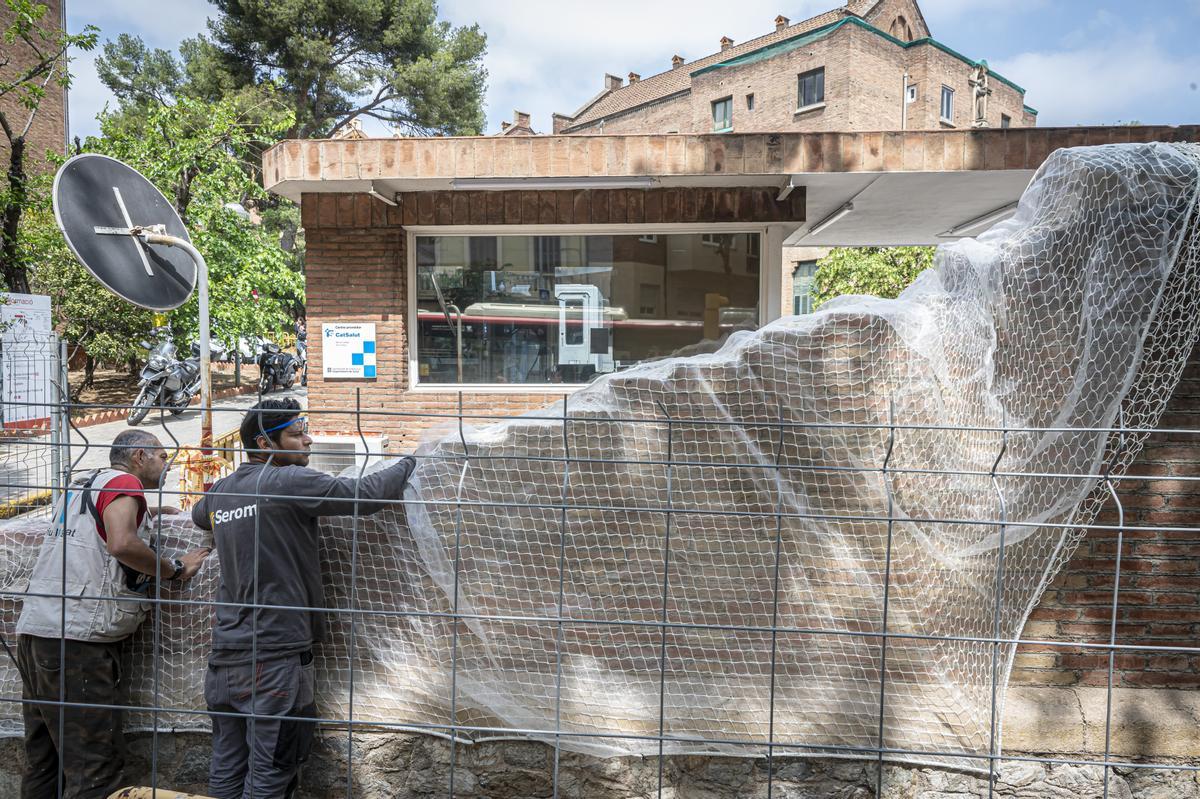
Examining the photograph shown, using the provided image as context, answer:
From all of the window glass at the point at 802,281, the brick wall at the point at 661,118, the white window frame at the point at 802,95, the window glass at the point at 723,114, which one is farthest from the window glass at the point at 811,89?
the window glass at the point at 802,281

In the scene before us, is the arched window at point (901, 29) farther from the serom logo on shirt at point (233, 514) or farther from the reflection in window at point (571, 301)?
the serom logo on shirt at point (233, 514)

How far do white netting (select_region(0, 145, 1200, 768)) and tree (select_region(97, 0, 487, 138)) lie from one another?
24856mm

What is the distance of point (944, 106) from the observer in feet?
112

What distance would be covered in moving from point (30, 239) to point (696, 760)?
38.5 ft

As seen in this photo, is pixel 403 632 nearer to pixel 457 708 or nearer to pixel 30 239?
pixel 457 708

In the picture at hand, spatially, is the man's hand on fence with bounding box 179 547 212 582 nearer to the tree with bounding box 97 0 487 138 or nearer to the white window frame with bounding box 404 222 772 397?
the white window frame with bounding box 404 222 772 397

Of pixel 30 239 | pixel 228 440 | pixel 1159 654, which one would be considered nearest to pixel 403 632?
pixel 1159 654

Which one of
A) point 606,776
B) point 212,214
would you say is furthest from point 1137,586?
point 212,214

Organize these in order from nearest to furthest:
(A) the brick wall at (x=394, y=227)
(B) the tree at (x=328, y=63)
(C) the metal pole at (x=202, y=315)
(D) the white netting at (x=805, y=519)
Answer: (D) the white netting at (x=805, y=519) → (C) the metal pole at (x=202, y=315) → (A) the brick wall at (x=394, y=227) → (B) the tree at (x=328, y=63)

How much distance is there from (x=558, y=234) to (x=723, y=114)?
106 ft

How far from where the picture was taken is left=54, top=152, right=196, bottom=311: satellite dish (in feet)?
13.1

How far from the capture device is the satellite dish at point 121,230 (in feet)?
13.1

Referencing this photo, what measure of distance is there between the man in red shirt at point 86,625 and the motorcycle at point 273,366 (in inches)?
598

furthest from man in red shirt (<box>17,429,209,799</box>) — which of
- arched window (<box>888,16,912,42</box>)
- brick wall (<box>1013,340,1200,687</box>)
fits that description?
arched window (<box>888,16,912,42</box>)
